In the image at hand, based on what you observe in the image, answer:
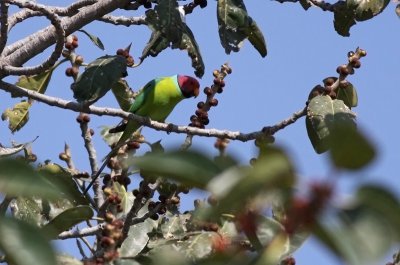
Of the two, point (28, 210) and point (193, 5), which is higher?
point (193, 5)

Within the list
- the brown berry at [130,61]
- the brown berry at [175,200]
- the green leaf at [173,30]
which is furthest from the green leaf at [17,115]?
the brown berry at [175,200]

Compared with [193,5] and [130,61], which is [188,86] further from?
[193,5]

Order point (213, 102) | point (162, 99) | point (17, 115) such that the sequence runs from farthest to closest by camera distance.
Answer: point (162, 99)
point (17, 115)
point (213, 102)

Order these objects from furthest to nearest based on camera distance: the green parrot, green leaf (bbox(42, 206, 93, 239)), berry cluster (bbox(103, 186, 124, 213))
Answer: the green parrot < berry cluster (bbox(103, 186, 124, 213)) < green leaf (bbox(42, 206, 93, 239))

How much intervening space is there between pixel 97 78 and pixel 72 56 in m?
0.56

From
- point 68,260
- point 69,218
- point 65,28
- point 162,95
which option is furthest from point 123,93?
point 68,260

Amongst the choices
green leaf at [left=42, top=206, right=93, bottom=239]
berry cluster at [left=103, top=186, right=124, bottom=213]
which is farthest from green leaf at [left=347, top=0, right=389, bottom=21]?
green leaf at [left=42, top=206, right=93, bottom=239]

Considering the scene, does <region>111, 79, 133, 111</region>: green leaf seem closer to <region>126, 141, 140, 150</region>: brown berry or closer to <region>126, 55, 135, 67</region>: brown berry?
<region>126, 55, 135, 67</region>: brown berry

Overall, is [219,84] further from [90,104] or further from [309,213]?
[309,213]

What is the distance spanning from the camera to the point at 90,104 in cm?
328

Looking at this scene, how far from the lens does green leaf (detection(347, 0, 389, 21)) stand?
375cm

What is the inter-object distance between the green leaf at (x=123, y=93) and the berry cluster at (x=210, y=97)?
64cm

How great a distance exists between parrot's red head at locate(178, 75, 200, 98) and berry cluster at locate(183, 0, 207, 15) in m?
1.87

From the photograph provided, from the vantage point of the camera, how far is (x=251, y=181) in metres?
0.85
